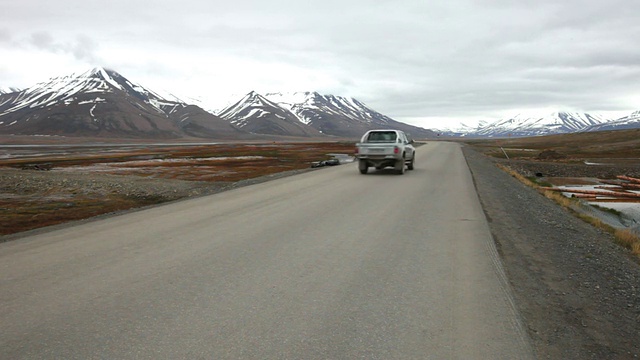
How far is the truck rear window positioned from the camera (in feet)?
76.9

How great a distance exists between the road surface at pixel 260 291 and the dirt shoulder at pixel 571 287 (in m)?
0.30

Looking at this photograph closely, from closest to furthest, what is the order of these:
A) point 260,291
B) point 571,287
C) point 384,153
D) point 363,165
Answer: point 260,291, point 571,287, point 384,153, point 363,165

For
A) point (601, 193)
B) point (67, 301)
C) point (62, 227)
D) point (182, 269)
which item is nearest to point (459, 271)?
point (182, 269)

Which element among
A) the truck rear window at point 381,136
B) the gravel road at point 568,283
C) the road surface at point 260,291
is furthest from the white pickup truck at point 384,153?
the road surface at point 260,291

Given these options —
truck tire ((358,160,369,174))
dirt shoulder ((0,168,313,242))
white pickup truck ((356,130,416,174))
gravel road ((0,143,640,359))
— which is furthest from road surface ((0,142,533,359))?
truck tire ((358,160,369,174))

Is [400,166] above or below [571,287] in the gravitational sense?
above

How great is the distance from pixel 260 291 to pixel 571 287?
12.8 ft

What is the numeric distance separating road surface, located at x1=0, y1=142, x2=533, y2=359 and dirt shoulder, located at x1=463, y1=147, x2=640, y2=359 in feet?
0.99

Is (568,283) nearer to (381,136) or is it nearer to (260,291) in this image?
(260,291)

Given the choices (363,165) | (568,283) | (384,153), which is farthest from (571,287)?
(363,165)

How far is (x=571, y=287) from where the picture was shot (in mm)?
6090

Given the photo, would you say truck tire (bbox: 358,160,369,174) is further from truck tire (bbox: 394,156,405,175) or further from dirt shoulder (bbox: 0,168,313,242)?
dirt shoulder (bbox: 0,168,313,242)

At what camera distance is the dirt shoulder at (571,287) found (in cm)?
447

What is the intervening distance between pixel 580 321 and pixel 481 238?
150 inches
